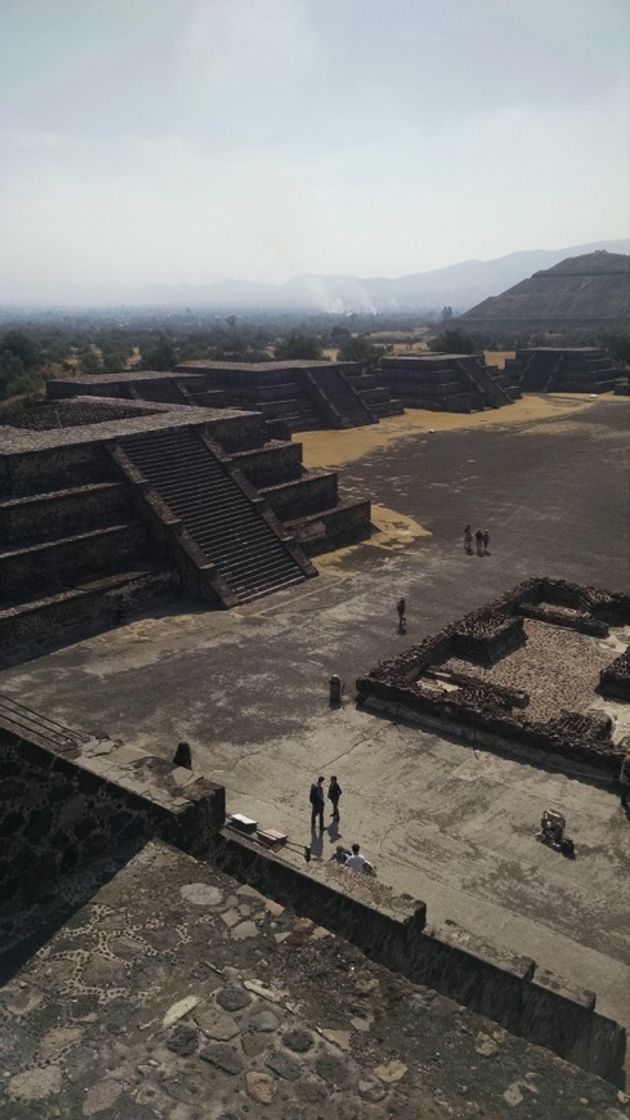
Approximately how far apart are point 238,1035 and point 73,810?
2371 millimetres

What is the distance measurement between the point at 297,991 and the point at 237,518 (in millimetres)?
15498

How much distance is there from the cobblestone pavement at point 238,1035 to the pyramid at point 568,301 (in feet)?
353

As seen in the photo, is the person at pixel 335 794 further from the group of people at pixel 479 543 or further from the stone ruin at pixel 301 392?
the stone ruin at pixel 301 392

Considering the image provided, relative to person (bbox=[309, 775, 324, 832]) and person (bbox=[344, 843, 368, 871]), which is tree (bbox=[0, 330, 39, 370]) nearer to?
person (bbox=[309, 775, 324, 832])

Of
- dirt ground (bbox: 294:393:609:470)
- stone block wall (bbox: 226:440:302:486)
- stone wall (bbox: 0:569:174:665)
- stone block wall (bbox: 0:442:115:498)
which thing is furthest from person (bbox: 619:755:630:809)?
dirt ground (bbox: 294:393:609:470)

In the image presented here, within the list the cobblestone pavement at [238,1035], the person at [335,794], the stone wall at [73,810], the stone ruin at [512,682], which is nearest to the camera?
the cobblestone pavement at [238,1035]

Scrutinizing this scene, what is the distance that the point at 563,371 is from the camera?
197 ft

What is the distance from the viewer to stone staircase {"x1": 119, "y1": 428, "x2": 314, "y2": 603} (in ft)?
61.5

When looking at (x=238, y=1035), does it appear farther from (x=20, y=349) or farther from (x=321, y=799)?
(x=20, y=349)

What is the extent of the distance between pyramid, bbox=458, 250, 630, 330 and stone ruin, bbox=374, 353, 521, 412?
5842cm

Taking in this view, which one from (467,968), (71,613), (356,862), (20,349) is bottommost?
(356,862)

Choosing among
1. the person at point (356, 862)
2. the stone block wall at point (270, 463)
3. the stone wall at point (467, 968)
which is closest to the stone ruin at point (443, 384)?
the stone block wall at point (270, 463)

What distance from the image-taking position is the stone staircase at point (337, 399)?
138 ft

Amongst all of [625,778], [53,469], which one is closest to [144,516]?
[53,469]
